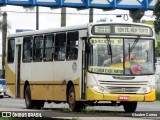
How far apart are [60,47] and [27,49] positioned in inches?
134

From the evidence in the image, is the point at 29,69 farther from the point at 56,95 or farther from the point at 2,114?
the point at 2,114

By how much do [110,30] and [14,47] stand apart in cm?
715

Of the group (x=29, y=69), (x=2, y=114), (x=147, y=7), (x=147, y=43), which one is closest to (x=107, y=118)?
(x=2, y=114)

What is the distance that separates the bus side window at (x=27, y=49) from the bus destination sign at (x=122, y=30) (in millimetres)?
5239

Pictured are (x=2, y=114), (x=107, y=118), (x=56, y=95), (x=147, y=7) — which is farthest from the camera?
(x=147, y=7)

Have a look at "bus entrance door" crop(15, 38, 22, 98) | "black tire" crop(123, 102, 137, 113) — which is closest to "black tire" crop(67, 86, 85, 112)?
"black tire" crop(123, 102, 137, 113)

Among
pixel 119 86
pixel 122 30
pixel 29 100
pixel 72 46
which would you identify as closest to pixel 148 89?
pixel 119 86

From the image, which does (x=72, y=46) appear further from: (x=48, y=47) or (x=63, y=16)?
(x=63, y=16)

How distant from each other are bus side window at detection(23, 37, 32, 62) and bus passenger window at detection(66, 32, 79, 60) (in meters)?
3.64

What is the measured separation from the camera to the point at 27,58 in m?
29.6

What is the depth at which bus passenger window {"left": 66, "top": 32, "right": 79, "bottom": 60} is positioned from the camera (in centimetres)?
2533

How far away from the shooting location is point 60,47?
2639 cm

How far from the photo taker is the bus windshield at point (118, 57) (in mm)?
24359

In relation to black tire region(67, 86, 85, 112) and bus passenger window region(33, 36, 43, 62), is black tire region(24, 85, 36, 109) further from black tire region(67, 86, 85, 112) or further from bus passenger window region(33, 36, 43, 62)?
black tire region(67, 86, 85, 112)
